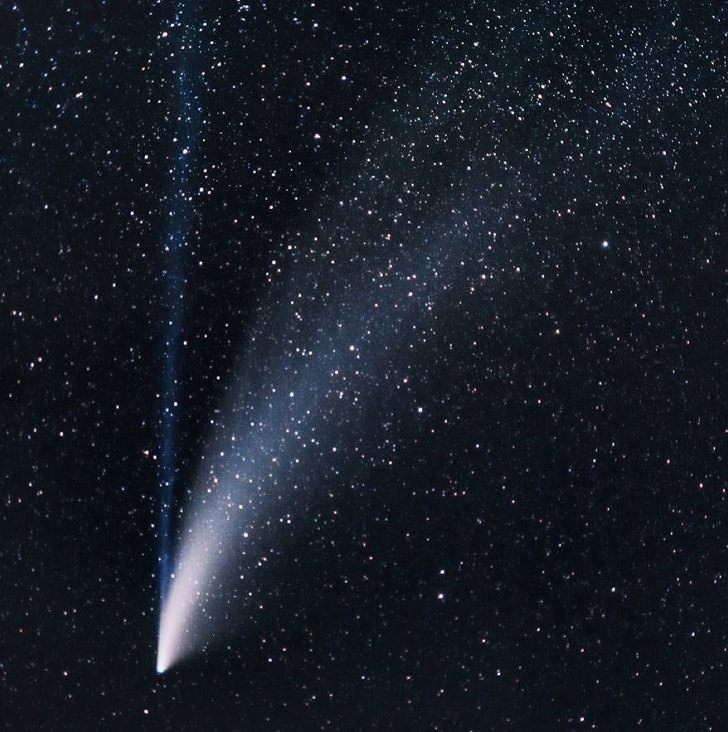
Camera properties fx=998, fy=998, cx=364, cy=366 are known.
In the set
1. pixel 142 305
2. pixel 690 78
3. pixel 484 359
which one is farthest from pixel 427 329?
pixel 690 78

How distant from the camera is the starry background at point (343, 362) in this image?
0.47 meters

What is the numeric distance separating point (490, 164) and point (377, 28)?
92 millimetres

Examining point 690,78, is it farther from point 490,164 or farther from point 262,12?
point 262,12

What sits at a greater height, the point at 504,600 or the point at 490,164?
the point at 490,164

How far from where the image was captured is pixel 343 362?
494mm

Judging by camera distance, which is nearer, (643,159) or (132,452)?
(132,452)

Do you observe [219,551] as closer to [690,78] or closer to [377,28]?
[377,28]

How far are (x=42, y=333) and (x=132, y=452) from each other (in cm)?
7

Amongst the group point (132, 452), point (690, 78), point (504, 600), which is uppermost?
point (690, 78)

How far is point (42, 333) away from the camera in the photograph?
0.47 metres

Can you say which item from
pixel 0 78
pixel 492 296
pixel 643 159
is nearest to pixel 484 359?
pixel 492 296

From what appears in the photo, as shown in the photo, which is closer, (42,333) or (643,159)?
(42,333)

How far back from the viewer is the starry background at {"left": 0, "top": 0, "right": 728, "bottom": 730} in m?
0.47

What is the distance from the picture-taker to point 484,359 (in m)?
0.52
